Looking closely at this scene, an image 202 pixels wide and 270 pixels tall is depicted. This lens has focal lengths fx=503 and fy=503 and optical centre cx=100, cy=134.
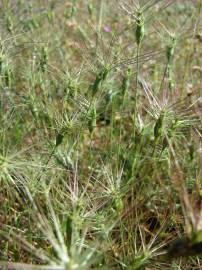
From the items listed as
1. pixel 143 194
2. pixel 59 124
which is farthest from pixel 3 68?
pixel 143 194

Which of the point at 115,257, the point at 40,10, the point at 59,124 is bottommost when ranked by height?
the point at 115,257

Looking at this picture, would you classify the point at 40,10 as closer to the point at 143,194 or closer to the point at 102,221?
the point at 143,194

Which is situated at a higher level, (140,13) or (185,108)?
(140,13)

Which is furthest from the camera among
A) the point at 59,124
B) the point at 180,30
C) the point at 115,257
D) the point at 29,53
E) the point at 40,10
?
the point at 40,10

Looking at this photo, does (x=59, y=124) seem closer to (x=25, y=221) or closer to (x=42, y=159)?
(x=42, y=159)

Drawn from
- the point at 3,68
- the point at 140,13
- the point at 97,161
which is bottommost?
the point at 97,161

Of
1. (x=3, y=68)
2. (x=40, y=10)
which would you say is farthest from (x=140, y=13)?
(x=40, y=10)

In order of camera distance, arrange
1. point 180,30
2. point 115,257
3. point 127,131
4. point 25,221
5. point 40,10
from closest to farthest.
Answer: point 115,257
point 25,221
point 180,30
point 127,131
point 40,10

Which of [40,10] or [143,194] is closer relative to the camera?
[143,194]

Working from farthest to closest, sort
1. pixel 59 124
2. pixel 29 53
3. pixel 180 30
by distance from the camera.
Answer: pixel 29 53 → pixel 180 30 → pixel 59 124

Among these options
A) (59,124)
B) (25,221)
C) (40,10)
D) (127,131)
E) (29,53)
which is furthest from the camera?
(40,10)
